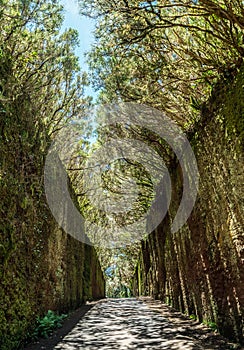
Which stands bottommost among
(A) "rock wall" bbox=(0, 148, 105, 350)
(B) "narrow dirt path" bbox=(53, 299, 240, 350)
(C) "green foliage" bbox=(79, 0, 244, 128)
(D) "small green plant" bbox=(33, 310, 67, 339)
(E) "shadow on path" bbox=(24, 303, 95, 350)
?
(B) "narrow dirt path" bbox=(53, 299, 240, 350)

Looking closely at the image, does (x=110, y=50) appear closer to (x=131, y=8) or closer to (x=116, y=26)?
(x=116, y=26)

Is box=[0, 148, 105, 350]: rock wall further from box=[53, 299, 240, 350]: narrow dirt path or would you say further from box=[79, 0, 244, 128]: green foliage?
box=[79, 0, 244, 128]: green foliage

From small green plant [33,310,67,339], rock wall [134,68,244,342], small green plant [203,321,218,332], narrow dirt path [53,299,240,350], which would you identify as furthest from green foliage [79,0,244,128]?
small green plant [33,310,67,339]

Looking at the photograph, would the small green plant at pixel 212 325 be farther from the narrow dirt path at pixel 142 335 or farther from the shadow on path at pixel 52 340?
the shadow on path at pixel 52 340

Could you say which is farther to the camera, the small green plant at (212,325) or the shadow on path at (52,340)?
the small green plant at (212,325)

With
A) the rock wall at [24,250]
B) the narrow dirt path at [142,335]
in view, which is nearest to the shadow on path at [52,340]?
the narrow dirt path at [142,335]

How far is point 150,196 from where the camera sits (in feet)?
48.5

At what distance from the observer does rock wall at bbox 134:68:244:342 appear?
529 cm

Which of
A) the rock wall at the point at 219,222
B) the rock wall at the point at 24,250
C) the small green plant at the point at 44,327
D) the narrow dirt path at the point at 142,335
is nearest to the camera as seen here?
the rock wall at the point at 24,250

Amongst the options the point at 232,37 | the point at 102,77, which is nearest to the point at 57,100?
the point at 102,77

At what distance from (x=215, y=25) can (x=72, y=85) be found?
552 cm

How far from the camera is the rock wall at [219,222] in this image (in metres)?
5.29

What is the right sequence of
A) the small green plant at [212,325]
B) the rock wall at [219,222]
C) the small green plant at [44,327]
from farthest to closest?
the small green plant at [212,325] → the small green plant at [44,327] → the rock wall at [219,222]

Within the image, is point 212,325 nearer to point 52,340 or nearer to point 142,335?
point 142,335
